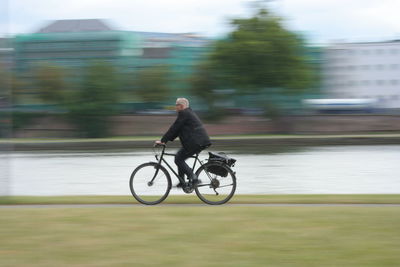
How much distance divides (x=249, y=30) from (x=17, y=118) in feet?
72.6

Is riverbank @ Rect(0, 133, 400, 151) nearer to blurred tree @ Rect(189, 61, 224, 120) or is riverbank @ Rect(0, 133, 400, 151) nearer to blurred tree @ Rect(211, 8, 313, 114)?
blurred tree @ Rect(211, 8, 313, 114)

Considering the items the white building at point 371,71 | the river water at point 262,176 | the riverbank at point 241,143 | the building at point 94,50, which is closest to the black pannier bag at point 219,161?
the river water at point 262,176

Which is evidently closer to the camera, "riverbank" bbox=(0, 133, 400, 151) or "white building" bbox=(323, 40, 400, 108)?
"riverbank" bbox=(0, 133, 400, 151)

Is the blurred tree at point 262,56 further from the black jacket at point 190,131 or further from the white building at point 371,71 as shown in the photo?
the white building at point 371,71

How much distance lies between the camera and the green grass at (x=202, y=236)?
589 cm

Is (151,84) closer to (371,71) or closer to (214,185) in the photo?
(214,185)

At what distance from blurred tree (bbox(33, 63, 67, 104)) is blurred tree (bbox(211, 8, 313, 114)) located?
14.5 m

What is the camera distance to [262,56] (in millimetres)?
49188

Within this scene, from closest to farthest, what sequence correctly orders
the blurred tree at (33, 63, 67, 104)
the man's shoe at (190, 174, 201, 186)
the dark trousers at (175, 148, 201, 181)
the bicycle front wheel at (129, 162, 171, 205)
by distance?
the dark trousers at (175, 148, 201, 181) < the man's shoe at (190, 174, 201, 186) < the bicycle front wheel at (129, 162, 171, 205) < the blurred tree at (33, 63, 67, 104)

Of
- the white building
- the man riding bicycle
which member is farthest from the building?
the man riding bicycle

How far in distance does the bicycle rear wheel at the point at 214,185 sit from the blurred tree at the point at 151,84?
48.6 metres

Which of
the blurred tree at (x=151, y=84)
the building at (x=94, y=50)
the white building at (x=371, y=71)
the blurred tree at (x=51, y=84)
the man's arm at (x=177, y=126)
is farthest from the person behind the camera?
the white building at (x=371, y=71)

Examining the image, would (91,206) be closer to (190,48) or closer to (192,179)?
(192,179)

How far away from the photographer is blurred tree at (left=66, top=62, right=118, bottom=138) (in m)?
48.9
